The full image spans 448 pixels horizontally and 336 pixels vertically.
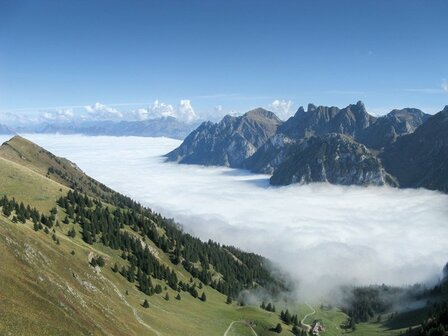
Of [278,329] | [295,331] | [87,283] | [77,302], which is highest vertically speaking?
[77,302]

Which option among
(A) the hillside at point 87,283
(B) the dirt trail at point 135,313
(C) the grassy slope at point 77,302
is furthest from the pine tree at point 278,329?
(B) the dirt trail at point 135,313

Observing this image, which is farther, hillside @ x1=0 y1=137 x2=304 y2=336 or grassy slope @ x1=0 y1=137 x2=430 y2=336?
hillside @ x1=0 y1=137 x2=304 y2=336

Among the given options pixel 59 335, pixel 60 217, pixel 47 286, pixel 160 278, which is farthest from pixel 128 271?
pixel 59 335

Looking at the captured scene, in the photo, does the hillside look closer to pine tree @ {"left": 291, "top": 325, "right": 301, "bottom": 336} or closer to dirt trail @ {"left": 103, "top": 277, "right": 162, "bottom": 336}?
dirt trail @ {"left": 103, "top": 277, "right": 162, "bottom": 336}

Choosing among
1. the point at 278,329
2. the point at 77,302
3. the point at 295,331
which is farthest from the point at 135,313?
the point at 295,331

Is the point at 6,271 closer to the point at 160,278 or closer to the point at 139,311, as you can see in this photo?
the point at 139,311

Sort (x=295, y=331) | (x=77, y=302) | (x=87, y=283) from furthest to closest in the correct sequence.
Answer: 1. (x=295, y=331)
2. (x=87, y=283)
3. (x=77, y=302)

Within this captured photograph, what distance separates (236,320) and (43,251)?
87.2 meters

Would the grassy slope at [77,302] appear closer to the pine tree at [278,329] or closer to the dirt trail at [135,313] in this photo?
the dirt trail at [135,313]

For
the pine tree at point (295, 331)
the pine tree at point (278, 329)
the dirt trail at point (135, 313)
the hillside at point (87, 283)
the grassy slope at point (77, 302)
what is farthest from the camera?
the pine tree at point (295, 331)

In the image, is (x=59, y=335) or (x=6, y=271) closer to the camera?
(x=59, y=335)

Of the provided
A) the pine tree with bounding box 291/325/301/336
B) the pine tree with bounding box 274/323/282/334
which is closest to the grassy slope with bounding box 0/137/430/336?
the pine tree with bounding box 274/323/282/334

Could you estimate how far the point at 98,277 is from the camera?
115000mm

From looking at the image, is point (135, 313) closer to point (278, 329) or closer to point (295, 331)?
point (278, 329)
